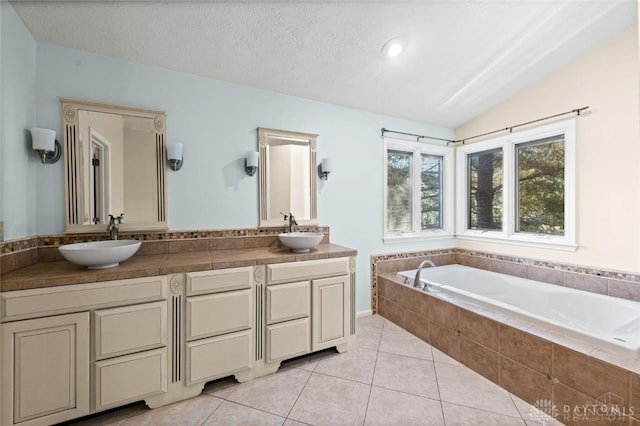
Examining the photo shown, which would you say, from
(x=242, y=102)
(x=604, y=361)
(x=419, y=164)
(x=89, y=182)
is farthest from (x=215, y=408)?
(x=419, y=164)

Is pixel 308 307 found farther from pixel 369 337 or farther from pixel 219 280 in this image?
pixel 369 337

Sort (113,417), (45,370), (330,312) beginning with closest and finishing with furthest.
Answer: (45,370) → (113,417) → (330,312)

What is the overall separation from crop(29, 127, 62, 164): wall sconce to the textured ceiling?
0.65 m

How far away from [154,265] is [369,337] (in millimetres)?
1918

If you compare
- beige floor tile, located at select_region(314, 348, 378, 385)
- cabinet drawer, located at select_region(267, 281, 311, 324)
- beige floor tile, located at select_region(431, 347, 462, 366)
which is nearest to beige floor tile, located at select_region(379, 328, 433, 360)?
beige floor tile, located at select_region(431, 347, 462, 366)

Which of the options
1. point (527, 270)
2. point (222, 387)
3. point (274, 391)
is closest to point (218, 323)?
point (222, 387)

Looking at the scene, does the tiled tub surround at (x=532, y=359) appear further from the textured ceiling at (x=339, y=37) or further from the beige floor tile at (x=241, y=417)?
the textured ceiling at (x=339, y=37)

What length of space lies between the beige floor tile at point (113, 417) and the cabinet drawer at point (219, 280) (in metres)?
0.76

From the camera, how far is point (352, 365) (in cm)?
210

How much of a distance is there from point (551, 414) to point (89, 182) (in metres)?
3.29

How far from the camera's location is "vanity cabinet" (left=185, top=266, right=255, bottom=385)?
1709mm

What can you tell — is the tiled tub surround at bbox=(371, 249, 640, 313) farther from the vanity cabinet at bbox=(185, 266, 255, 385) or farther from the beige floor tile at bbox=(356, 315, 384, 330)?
the vanity cabinet at bbox=(185, 266, 255, 385)

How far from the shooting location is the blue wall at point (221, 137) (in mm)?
1839

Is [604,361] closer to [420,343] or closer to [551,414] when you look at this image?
[551,414]
